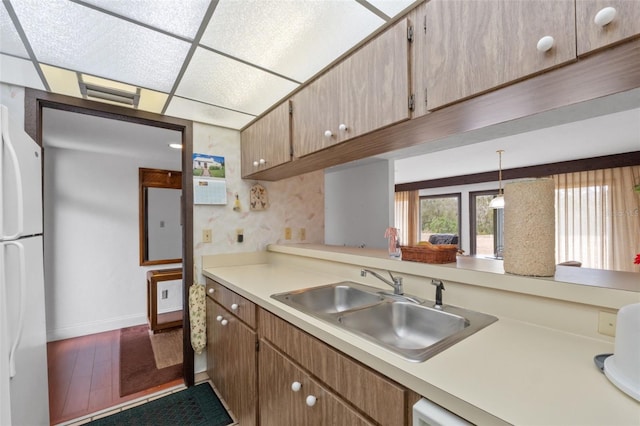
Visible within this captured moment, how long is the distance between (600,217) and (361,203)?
4.10 metres

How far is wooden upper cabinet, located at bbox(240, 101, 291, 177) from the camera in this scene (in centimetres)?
177

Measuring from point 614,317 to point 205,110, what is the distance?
7.66 ft

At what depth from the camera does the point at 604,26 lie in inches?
25.9

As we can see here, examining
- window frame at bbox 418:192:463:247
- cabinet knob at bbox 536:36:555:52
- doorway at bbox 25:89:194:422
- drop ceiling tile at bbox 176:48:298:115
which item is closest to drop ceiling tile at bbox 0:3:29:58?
doorway at bbox 25:89:194:422

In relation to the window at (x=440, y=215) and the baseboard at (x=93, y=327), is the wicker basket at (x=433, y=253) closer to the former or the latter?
the baseboard at (x=93, y=327)

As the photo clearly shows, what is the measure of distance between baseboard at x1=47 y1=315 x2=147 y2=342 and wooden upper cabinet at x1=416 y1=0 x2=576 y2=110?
12.9 feet

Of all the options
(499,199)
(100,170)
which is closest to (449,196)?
(499,199)

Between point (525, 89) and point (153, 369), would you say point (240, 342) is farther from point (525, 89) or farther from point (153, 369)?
point (525, 89)

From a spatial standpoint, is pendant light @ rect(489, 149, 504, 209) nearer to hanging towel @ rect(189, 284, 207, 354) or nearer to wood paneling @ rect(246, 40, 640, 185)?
wood paneling @ rect(246, 40, 640, 185)

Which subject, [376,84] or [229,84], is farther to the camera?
[229,84]

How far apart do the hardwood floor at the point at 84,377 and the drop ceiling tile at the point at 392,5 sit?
2721 millimetres

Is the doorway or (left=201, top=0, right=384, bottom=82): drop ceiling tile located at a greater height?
(left=201, top=0, right=384, bottom=82): drop ceiling tile

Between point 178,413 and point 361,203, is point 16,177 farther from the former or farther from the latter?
point 361,203

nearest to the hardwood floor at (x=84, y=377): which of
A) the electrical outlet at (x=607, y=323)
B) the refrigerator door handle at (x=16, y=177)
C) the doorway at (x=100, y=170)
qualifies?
the doorway at (x=100, y=170)
